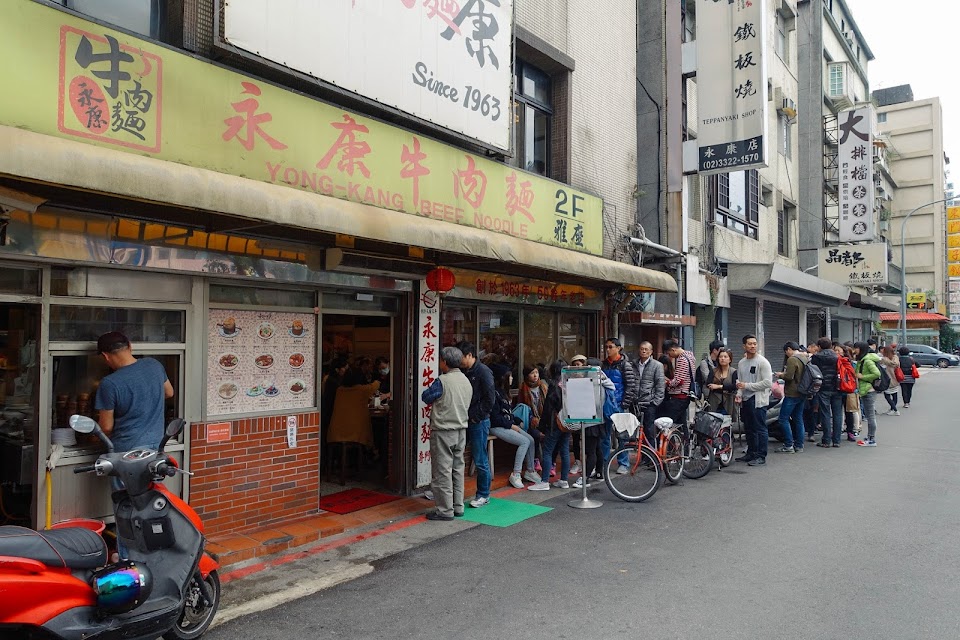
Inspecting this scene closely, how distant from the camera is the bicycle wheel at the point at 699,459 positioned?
937 cm

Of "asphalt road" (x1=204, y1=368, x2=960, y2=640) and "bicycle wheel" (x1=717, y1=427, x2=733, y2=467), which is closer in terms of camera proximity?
"asphalt road" (x1=204, y1=368, x2=960, y2=640)

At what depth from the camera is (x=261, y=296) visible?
6.59 metres

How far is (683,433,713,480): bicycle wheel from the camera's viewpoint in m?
9.37

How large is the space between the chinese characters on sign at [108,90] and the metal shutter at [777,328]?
1887 cm

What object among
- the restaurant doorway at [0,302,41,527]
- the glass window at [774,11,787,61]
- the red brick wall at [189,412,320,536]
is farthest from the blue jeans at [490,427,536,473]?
the glass window at [774,11,787,61]

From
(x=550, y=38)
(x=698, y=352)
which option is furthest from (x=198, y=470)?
(x=698, y=352)

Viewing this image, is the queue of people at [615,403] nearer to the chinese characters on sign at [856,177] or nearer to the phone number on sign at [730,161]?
the phone number on sign at [730,161]

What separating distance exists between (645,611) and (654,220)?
10127 millimetres

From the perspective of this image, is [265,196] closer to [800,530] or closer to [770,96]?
[800,530]

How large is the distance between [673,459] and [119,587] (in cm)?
696

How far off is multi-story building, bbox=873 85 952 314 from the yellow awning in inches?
2298

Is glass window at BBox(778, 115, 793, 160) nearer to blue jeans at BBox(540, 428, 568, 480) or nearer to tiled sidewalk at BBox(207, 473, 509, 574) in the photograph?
blue jeans at BBox(540, 428, 568, 480)

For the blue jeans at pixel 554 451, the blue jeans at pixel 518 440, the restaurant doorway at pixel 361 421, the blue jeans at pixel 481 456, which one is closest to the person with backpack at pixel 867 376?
the blue jeans at pixel 554 451

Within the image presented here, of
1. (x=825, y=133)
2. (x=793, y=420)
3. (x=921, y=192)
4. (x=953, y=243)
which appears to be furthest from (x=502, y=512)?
(x=953, y=243)
